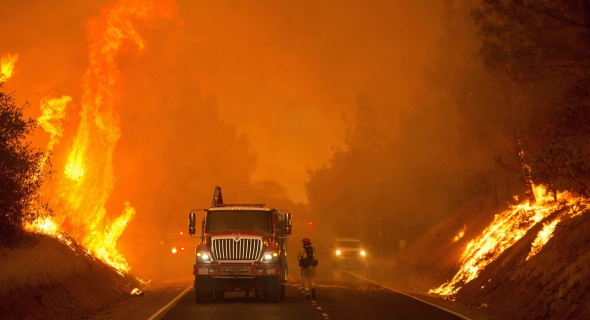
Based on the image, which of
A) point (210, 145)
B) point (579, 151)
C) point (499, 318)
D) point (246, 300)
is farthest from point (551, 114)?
point (210, 145)

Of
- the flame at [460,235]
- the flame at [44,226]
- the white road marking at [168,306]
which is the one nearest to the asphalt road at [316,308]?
the white road marking at [168,306]

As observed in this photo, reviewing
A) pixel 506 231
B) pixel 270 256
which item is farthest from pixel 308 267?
pixel 506 231

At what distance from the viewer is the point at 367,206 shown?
85250mm

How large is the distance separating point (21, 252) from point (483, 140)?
23.4 metres

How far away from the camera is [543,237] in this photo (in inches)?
1334

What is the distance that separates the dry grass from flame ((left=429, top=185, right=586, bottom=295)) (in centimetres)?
1542

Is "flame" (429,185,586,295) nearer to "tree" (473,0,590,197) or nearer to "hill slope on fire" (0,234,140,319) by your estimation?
"tree" (473,0,590,197)

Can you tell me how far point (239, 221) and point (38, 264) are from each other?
6.41 metres

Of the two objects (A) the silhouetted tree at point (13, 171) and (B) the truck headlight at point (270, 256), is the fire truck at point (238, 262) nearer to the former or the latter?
(B) the truck headlight at point (270, 256)

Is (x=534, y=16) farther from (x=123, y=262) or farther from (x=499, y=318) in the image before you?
(x=123, y=262)

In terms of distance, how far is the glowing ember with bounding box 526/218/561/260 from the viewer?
1299 inches

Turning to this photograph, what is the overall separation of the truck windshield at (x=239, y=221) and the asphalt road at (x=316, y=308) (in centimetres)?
236

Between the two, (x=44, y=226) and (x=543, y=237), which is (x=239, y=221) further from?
(x=44, y=226)

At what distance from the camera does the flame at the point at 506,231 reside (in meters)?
38.8
